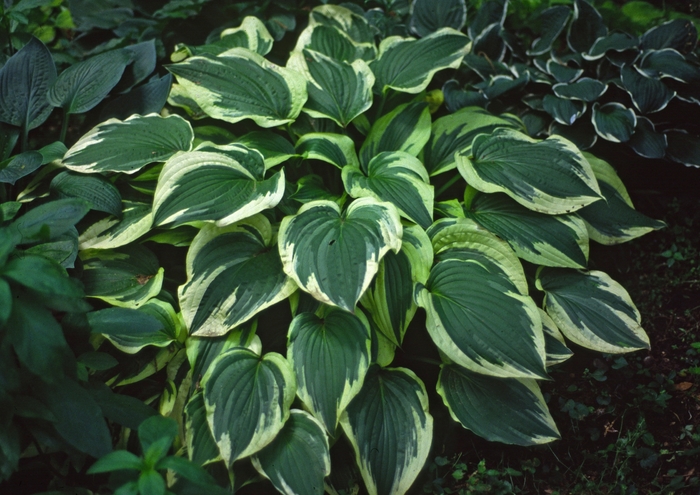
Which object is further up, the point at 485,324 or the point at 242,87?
the point at 242,87

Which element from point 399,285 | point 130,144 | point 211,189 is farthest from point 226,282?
point 130,144

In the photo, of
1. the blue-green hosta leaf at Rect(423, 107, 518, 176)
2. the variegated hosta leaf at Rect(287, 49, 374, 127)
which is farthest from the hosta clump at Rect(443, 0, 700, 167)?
the variegated hosta leaf at Rect(287, 49, 374, 127)

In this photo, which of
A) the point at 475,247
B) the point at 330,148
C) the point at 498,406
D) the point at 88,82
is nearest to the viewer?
the point at 498,406

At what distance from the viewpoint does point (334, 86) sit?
7.47 feet

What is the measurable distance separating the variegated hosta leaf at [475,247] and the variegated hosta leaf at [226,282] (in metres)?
0.55

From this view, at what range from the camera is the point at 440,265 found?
1838 mm

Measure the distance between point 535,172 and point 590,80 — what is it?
78 centimetres

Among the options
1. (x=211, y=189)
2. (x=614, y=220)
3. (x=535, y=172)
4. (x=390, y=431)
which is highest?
(x=211, y=189)

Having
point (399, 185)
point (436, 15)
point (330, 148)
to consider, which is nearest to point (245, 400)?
point (399, 185)

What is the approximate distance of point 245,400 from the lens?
1.63 meters

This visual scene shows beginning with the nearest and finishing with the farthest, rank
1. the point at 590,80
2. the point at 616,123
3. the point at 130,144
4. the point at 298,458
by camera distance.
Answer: the point at 298,458 → the point at 130,144 → the point at 616,123 → the point at 590,80

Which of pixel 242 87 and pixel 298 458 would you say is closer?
pixel 298 458

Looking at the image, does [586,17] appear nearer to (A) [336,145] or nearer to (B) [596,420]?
(A) [336,145]

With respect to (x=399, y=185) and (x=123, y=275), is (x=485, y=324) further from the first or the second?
(x=123, y=275)
